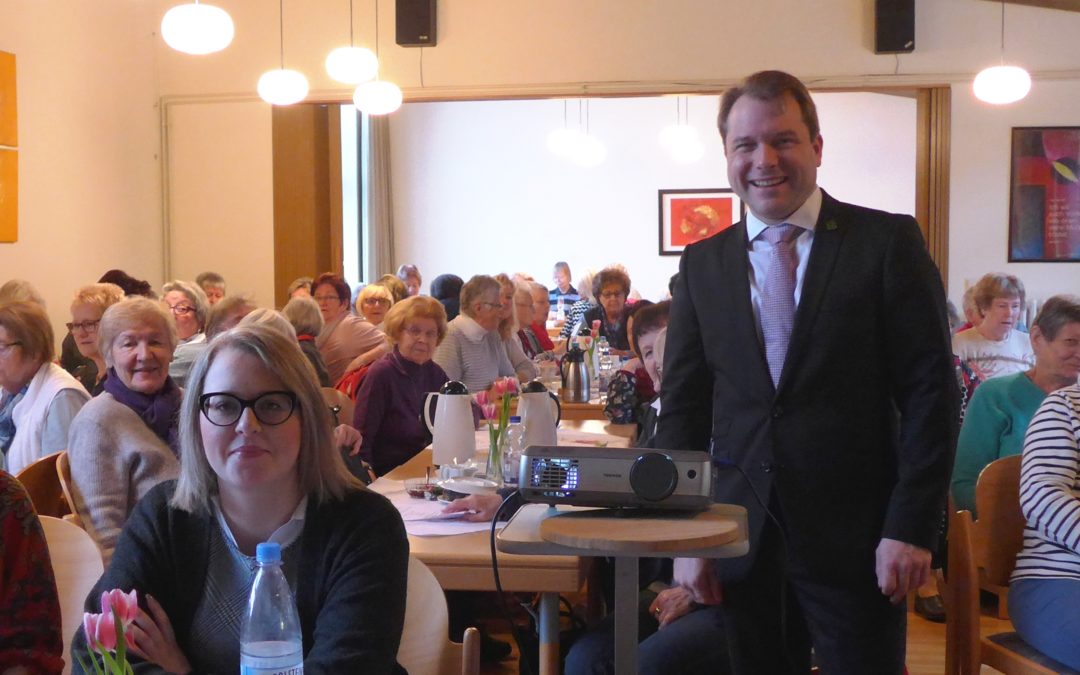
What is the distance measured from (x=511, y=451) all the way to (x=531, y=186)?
1043 cm

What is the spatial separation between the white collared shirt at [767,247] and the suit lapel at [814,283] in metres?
0.02

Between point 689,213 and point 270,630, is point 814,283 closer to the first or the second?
point 270,630

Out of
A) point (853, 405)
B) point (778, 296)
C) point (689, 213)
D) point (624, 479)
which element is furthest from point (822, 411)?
point (689, 213)

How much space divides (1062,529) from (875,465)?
2.88 ft

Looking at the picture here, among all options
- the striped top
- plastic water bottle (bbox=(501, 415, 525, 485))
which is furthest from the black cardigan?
the striped top

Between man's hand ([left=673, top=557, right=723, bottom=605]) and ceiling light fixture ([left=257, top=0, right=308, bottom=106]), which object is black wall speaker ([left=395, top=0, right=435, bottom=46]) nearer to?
ceiling light fixture ([left=257, top=0, right=308, bottom=106])

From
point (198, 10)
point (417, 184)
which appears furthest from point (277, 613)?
point (417, 184)

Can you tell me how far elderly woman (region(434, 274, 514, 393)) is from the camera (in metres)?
5.36

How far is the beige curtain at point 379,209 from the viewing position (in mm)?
12797

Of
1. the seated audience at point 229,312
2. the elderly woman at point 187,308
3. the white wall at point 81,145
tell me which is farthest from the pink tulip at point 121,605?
the white wall at point 81,145

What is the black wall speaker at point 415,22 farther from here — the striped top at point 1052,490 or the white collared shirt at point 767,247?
the white collared shirt at point 767,247

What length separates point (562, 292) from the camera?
12.7 meters

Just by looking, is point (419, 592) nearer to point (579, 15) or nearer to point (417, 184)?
point (579, 15)

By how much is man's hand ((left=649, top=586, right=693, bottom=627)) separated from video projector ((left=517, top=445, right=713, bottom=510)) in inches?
48.3
